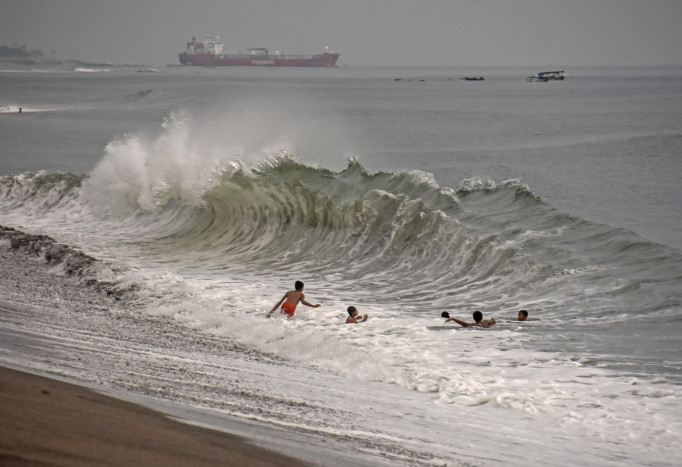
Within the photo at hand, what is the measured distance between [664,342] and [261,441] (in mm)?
6916

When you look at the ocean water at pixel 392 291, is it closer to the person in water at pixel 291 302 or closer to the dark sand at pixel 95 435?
the person in water at pixel 291 302

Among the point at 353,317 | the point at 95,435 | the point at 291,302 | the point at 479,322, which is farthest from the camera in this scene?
the point at 291,302

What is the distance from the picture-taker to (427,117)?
73.4m

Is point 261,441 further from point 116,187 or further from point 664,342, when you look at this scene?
point 116,187

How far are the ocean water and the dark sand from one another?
0.66m

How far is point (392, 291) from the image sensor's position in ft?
48.1

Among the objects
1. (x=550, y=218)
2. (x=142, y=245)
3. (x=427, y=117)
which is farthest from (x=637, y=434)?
(x=427, y=117)

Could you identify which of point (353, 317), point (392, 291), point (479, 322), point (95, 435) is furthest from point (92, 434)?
point (392, 291)

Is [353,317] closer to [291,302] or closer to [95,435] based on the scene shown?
[291,302]

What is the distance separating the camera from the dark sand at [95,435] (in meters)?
4.93

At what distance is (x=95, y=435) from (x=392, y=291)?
9.67m

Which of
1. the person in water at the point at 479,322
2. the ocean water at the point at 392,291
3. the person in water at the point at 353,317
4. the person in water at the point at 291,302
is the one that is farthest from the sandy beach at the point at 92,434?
the person in water at the point at 479,322

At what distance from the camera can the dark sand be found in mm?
4934

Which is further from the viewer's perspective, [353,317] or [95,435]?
[353,317]
